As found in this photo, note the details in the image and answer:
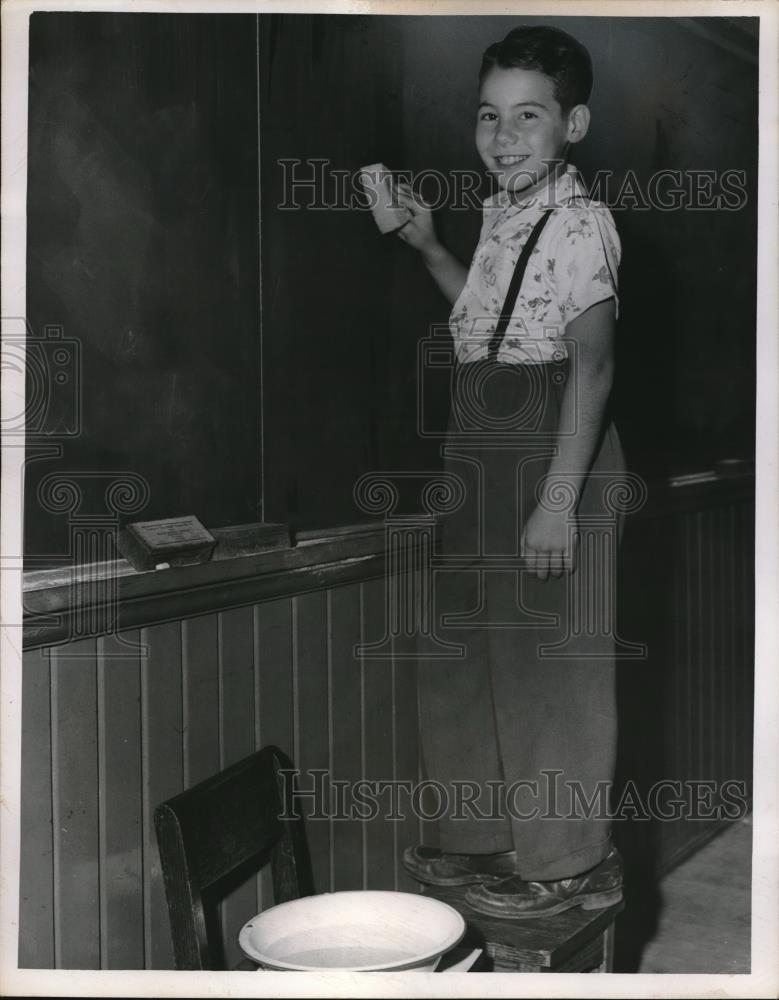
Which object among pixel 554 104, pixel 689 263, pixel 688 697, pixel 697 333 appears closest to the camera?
pixel 554 104

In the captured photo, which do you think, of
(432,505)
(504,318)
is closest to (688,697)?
(432,505)

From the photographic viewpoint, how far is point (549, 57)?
1.54 metres

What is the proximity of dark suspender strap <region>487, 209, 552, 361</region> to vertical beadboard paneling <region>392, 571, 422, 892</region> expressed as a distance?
1.72ft

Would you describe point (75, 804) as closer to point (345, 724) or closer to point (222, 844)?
point (222, 844)

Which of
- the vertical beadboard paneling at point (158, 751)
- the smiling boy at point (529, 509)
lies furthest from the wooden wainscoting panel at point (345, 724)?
the vertical beadboard paneling at point (158, 751)

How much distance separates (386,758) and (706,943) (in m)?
1.06

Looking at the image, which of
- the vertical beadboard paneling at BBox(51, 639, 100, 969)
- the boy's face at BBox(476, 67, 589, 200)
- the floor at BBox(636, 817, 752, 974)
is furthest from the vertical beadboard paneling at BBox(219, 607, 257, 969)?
the floor at BBox(636, 817, 752, 974)

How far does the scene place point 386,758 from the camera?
182 cm

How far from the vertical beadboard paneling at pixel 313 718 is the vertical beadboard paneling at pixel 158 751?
256mm

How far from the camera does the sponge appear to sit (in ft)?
5.35

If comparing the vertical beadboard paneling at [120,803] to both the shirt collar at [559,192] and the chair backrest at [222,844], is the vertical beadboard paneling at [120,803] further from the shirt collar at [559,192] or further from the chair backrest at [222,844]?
the shirt collar at [559,192]

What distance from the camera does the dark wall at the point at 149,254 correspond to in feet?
4.38

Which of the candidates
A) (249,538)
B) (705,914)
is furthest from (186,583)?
(705,914)

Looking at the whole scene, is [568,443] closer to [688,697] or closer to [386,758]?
[386,758]
